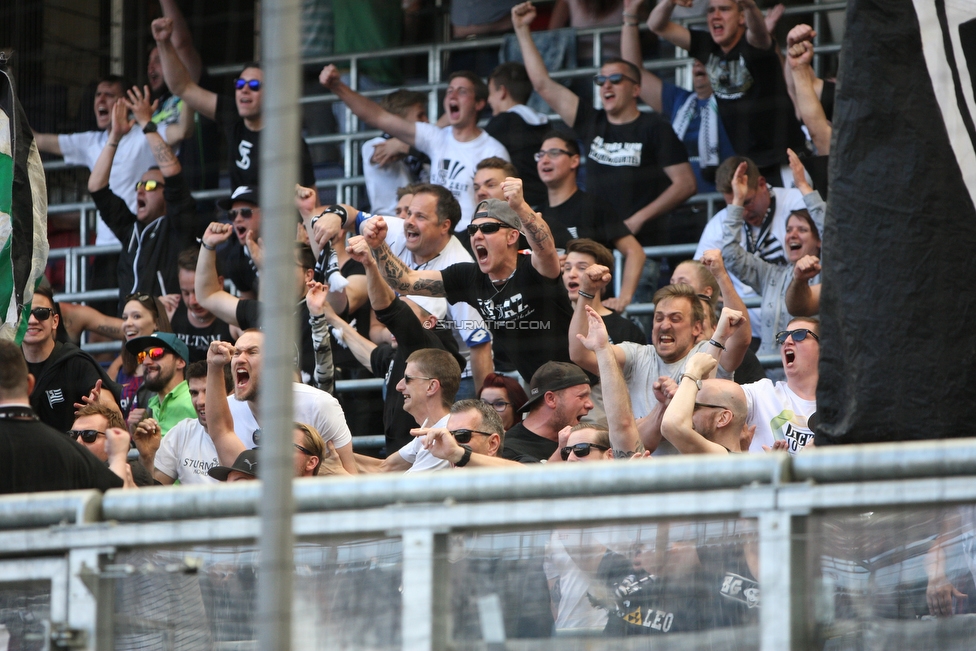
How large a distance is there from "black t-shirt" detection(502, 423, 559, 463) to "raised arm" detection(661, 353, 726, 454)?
0.68 metres

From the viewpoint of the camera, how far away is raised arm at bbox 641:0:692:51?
6906mm

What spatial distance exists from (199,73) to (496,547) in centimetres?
689

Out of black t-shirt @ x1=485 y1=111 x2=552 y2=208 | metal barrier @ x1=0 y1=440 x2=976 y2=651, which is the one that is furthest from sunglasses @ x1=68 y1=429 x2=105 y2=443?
metal barrier @ x1=0 y1=440 x2=976 y2=651

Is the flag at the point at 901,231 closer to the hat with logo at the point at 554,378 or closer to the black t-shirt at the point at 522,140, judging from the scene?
the hat with logo at the point at 554,378

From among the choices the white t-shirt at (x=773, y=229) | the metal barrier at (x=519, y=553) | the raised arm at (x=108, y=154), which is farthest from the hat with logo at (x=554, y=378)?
the raised arm at (x=108, y=154)

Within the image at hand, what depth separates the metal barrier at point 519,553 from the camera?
67.2 inches

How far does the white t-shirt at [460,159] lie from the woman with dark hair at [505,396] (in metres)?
1.69

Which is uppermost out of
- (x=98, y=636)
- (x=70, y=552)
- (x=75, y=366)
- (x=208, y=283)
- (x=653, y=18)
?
(x=653, y=18)

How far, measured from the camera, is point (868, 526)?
68.8 inches

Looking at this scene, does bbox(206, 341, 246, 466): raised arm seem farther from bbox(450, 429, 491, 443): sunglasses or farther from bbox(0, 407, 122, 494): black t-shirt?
bbox(0, 407, 122, 494): black t-shirt

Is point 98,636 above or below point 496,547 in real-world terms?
below

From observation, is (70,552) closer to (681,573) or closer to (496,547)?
(496,547)

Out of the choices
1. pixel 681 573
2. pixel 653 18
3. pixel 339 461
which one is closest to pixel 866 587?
pixel 681 573

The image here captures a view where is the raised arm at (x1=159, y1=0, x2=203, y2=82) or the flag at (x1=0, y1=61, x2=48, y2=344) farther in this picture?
the raised arm at (x1=159, y1=0, x2=203, y2=82)
